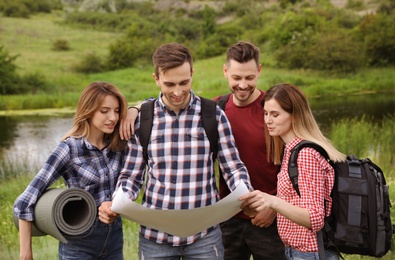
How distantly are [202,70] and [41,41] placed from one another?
11.1 m

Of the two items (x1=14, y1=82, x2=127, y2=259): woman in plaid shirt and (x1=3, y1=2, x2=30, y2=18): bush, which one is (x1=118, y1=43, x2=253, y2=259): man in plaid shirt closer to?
(x1=14, y1=82, x2=127, y2=259): woman in plaid shirt

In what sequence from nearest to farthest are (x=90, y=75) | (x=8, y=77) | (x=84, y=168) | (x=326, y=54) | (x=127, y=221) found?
(x=84, y=168) → (x=127, y=221) → (x=8, y=77) → (x=326, y=54) → (x=90, y=75)

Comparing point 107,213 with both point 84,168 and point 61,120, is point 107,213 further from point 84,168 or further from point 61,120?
point 61,120

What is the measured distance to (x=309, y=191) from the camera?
2244 millimetres

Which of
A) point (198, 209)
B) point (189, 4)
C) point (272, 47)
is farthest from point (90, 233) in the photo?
point (189, 4)

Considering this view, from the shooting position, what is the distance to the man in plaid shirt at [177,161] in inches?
93.6

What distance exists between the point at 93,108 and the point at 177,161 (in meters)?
0.47

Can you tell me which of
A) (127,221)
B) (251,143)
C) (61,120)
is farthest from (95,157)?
(61,120)

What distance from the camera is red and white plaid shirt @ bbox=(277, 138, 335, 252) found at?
225cm

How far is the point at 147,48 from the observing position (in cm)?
3300

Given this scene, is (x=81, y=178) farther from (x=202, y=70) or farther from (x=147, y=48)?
(x=147, y=48)

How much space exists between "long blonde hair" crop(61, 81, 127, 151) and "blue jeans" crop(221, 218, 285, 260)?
0.80 metres

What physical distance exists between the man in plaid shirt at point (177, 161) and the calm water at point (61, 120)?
13848 mm

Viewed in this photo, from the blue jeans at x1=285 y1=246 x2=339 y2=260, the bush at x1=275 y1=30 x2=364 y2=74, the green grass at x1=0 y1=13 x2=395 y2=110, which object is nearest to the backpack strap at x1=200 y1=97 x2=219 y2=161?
the blue jeans at x1=285 y1=246 x2=339 y2=260
